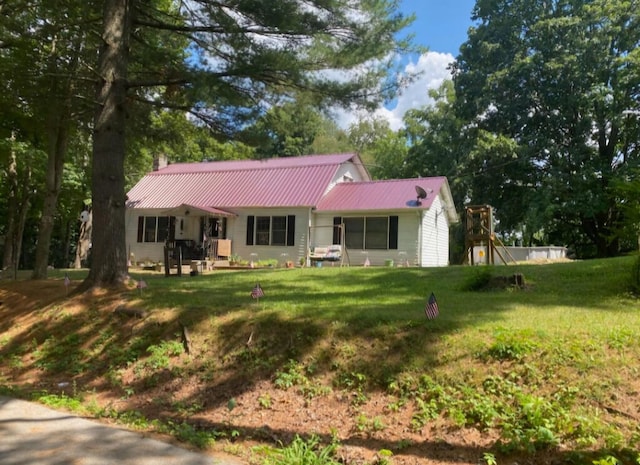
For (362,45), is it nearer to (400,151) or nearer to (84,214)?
(84,214)

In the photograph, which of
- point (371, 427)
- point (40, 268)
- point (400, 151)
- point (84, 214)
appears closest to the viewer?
point (371, 427)

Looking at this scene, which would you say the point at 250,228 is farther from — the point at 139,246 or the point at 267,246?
the point at 139,246

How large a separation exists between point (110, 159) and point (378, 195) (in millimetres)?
12885

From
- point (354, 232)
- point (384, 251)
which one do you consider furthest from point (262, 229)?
point (384, 251)

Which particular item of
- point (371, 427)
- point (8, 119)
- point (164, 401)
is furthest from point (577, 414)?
point (8, 119)

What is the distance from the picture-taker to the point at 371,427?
442 centimetres

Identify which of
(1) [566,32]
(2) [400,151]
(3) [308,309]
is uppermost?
(1) [566,32]

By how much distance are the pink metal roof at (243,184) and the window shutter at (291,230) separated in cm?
62

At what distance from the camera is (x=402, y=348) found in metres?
5.24

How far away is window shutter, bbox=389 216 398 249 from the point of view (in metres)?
19.3

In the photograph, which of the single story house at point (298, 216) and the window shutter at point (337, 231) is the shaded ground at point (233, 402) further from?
the window shutter at point (337, 231)

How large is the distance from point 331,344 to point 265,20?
6.11 metres

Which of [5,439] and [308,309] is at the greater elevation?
[308,309]

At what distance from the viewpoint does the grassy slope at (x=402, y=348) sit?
4109mm
